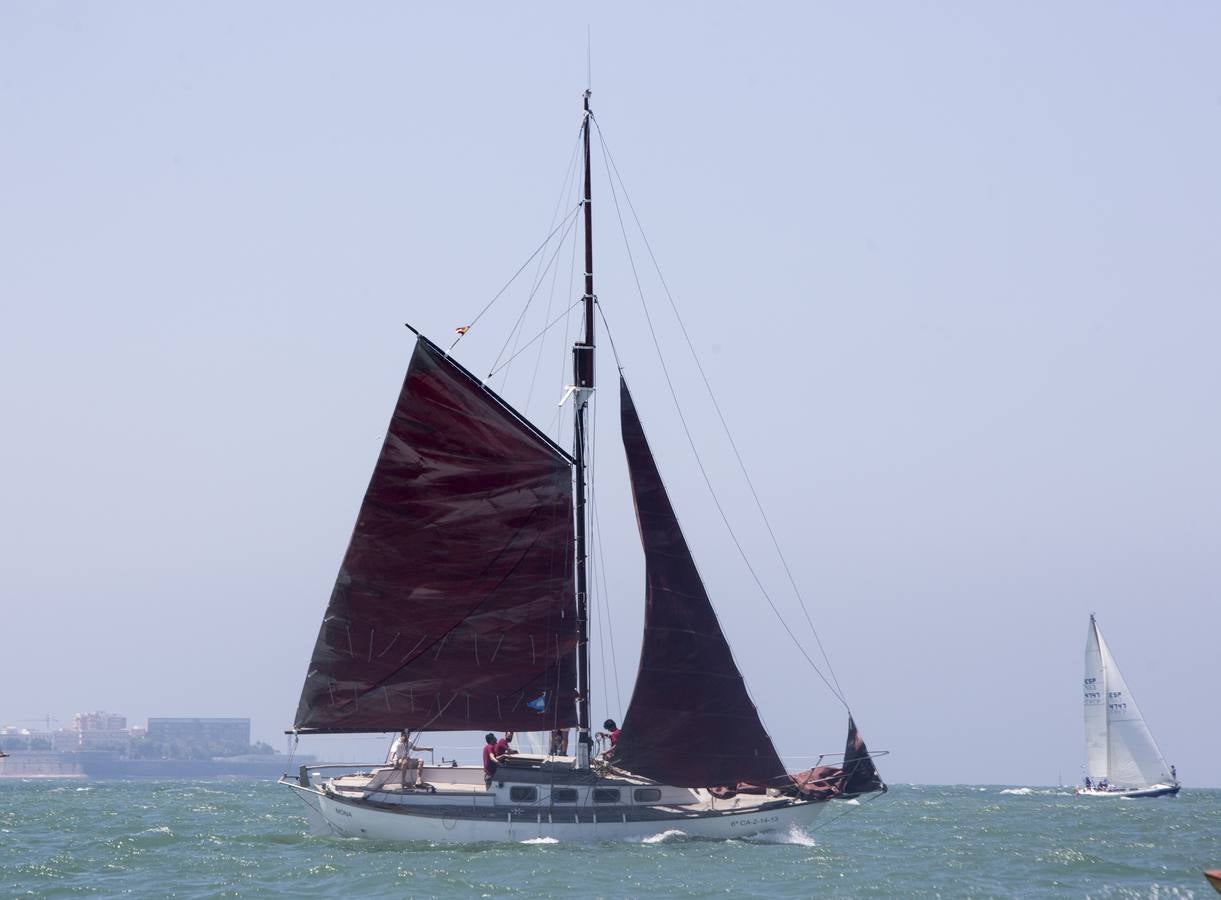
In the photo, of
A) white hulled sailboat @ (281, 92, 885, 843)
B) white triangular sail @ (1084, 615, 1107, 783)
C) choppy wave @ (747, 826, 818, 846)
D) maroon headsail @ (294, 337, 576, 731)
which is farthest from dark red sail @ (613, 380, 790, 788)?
white triangular sail @ (1084, 615, 1107, 783)

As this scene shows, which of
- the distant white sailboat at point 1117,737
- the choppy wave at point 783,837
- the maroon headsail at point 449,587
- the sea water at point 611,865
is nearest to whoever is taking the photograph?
the sea water at point 611,865

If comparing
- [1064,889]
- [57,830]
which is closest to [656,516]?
[1064,889]

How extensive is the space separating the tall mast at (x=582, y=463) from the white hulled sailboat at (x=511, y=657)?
0.09 metres

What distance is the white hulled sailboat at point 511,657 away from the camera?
50.0 metres

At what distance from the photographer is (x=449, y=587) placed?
51.6m

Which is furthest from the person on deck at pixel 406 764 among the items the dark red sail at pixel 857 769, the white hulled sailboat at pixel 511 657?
the dark red sail at pixel 857 769

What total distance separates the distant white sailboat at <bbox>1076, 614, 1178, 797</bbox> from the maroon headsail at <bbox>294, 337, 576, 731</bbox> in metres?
81.4

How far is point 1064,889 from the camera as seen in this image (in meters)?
42.5

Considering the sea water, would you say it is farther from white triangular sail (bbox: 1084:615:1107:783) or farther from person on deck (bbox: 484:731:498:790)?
white triangular sail (bbox: 1084:615:1107:783)

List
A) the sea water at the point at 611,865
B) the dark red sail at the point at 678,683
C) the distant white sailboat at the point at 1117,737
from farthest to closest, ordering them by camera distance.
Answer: the distant white sailboat at the point at 1117,737 → the dark red sail at the point at 678,683 → the sea water at the point at 611,865

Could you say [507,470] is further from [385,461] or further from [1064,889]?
[1064,889]

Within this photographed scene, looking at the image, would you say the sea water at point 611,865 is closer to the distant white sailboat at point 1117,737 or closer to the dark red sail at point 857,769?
the dark red sail at point 857,769

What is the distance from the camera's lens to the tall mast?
51906 mm

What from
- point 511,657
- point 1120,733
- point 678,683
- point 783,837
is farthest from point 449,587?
point 1120,733
